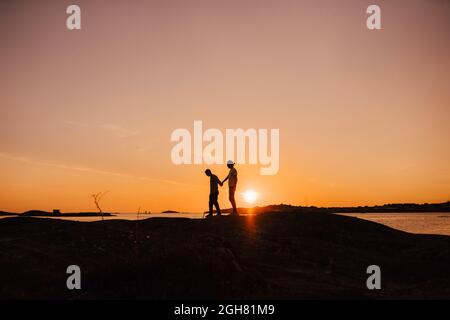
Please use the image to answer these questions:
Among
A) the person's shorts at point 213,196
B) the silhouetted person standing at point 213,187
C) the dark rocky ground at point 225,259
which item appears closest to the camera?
the dark rocky ground at point 225,259

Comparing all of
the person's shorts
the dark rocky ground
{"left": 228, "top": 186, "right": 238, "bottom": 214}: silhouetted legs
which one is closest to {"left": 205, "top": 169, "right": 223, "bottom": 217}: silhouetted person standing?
the person's shorts

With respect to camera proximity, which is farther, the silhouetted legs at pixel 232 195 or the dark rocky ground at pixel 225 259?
the silhouetted legs at pixel 232 195

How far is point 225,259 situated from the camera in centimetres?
1095

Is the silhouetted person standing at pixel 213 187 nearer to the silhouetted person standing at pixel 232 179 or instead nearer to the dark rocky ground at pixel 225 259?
the silhouetted person standing at pixel 232 179

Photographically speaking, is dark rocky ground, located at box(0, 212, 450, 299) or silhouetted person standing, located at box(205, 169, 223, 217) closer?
dark rocky ground, located at box(0, 212, 450, 299)

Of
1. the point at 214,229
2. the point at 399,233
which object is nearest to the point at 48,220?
the point at 214,229

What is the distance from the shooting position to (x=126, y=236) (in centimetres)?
1455

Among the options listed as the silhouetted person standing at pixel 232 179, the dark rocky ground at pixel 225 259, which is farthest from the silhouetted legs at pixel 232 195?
the dark rocky ground at pixel 225 259

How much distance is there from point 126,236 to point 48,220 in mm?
6192

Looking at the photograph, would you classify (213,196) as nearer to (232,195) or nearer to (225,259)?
(232,195)

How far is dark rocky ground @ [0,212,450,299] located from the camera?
32.2 ft

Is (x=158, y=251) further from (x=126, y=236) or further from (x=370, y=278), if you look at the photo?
(x=370, y=278)

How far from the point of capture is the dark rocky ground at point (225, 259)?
9.80 metres

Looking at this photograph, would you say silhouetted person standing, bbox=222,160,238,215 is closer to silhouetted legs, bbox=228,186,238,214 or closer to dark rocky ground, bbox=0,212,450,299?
silhouetted legs, bbox=228,186,238,214
